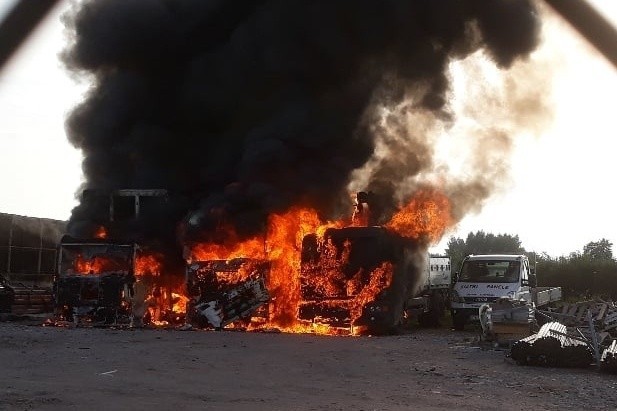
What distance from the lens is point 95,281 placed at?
57.6ft

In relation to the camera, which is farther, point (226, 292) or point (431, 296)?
point (431, 296)

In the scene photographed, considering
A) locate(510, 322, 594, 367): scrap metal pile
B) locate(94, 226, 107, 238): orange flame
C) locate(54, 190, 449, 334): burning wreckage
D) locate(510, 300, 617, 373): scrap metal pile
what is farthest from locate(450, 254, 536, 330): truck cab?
locate(94, 226, 107, 238): orange flame

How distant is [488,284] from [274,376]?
11.1 m

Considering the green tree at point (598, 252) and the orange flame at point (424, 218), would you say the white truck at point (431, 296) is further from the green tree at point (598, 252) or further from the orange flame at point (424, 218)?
the green tree at point (598, 252)

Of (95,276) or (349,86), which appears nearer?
(95,276)

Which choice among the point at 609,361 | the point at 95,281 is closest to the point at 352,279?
the point at 95,281

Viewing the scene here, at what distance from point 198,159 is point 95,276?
24.8 feet

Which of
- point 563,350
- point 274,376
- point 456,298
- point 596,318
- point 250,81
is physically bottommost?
point 274,376

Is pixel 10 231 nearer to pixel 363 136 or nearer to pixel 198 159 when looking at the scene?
pixel 198 159

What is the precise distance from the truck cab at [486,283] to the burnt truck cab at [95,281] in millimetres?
9389

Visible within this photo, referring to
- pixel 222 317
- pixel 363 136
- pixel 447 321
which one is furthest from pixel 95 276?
pixel 447 321

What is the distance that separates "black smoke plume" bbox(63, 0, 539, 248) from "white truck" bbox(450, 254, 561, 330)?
485 cm

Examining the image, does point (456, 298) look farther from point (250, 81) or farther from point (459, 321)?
point (250, 81)

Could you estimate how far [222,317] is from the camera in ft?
57.7
